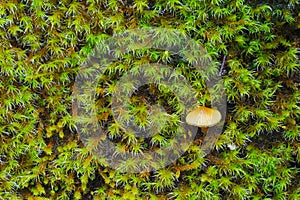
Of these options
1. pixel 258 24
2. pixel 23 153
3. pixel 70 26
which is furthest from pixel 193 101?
pixel 23 153

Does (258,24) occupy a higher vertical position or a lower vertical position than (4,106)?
higher

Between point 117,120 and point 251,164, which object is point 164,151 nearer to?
point 117,120

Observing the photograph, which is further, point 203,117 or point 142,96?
point 142,96

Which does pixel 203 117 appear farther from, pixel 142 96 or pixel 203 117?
pixel 142 96

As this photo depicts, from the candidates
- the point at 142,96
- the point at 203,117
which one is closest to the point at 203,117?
the point at 203,117
